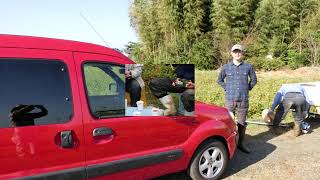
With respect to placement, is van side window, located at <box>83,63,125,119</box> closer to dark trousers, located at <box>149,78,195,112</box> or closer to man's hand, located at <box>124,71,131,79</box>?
man's hand, located at <box>124,71,131,79</box>

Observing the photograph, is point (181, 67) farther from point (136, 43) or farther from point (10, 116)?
point (136, 43)

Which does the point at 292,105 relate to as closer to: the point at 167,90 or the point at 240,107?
the point at 240,107

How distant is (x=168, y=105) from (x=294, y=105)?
4.15m

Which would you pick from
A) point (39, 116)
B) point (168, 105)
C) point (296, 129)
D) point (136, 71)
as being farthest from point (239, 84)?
point (39, 116)

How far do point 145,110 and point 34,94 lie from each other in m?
1.19

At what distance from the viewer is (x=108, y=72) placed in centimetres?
448

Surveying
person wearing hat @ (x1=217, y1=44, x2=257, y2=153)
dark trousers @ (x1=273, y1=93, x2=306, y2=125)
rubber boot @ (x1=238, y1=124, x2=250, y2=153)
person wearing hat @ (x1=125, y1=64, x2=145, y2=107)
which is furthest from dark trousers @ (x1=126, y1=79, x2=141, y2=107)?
dark trousers @ (x1=273, y1=93, x2=306, y2=125)

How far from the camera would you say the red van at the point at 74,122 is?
370 centimetres

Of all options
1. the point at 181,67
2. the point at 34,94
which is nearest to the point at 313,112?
the point at 181,67

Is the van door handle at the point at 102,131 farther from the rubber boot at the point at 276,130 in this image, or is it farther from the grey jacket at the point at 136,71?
the rubber boot at the point at 276,130

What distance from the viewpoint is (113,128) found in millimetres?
4277

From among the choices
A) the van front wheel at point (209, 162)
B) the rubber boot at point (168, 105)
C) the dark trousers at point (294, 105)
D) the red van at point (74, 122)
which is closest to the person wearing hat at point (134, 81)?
the red van at point (74, 122)

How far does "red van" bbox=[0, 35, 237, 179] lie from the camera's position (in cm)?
370

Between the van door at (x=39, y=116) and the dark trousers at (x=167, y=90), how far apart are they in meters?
0.84
